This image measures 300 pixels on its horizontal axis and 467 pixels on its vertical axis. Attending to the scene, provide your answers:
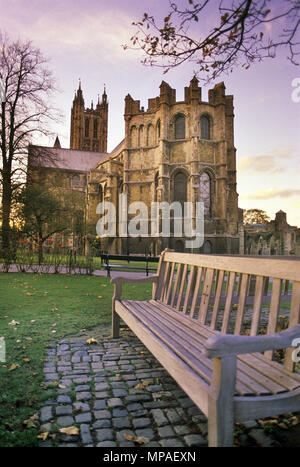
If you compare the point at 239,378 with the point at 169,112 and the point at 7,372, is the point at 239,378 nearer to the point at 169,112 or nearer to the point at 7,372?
the point at 7,372

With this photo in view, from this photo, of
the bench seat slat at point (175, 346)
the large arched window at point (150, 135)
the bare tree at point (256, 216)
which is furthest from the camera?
the bare tree at point (256, 216)

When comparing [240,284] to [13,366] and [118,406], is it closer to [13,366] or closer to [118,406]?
[118,406]

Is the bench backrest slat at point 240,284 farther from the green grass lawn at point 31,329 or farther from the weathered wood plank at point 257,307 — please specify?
the green grass lawn at point 31,329

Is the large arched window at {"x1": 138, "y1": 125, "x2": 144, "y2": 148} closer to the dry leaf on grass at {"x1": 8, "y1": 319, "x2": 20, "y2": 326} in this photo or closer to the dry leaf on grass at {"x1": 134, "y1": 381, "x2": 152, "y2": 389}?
the dry leaf on grass at {"x1": 8, "y1": 319, "x2": 20, "y2": 326}

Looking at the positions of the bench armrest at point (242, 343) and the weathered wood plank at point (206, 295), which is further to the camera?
the weathered wood plank at point (206, 295)

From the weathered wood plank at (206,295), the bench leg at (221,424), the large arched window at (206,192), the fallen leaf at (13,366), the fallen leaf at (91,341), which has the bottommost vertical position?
the fallen leaf at (91,341)

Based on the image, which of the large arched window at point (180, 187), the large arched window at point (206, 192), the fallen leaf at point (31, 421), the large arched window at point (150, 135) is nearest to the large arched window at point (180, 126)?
the large arched window at point (150, 135)

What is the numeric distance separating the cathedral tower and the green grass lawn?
63.5m

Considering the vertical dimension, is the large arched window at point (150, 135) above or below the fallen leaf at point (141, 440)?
above

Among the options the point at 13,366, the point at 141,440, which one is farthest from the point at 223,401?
the point at 13,366

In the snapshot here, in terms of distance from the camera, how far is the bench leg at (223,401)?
4.41 ft

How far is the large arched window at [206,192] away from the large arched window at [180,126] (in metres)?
4.53

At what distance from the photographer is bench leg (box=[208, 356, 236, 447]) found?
1344 mm

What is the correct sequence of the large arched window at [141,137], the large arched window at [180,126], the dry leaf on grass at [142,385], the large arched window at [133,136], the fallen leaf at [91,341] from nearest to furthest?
the dry leaf on grass at [142,385] → the fallen leaf at [91,341] → the large arched window at [180,126] → the large arched window at [141,137] → the large arched window at [133,136]
